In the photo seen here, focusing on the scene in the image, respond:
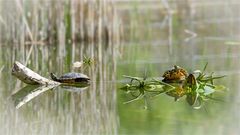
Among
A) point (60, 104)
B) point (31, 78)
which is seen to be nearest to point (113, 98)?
point (60, 104)

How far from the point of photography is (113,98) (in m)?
3.46

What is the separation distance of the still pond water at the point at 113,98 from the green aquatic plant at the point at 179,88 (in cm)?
6

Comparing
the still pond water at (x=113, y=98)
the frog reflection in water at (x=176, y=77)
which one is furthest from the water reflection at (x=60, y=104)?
the frog reflection in water at (x=176, y=77)

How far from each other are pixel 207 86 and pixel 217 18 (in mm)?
5829

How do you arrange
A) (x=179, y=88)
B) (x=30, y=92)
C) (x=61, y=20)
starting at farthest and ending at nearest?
(x=61, y=20) < (x=30, y=92) < (x=179, y=88)

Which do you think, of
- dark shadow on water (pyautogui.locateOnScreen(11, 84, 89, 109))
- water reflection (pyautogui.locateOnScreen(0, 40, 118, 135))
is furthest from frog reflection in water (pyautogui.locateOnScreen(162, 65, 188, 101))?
dark shadow on water (pyautogui.locateOnScreen(11, 84, 89, 109))

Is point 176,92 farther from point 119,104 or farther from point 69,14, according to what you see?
point 69,14

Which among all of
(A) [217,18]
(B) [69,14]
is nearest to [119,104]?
(B) [69,14]

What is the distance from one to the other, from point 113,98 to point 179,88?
37 cm

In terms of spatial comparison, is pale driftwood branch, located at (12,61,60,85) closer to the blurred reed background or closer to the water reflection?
the water reflection

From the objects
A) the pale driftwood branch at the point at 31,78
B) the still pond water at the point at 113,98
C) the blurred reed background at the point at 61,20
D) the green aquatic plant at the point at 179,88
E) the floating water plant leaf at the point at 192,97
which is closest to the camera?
the still pond water at the point at 113,98

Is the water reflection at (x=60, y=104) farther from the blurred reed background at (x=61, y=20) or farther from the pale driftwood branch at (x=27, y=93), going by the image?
the blurred reed background at (x=61, y=20)

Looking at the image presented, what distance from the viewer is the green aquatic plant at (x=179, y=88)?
344 centimetres

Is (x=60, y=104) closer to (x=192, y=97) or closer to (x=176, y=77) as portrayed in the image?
(x=192, y=97)
